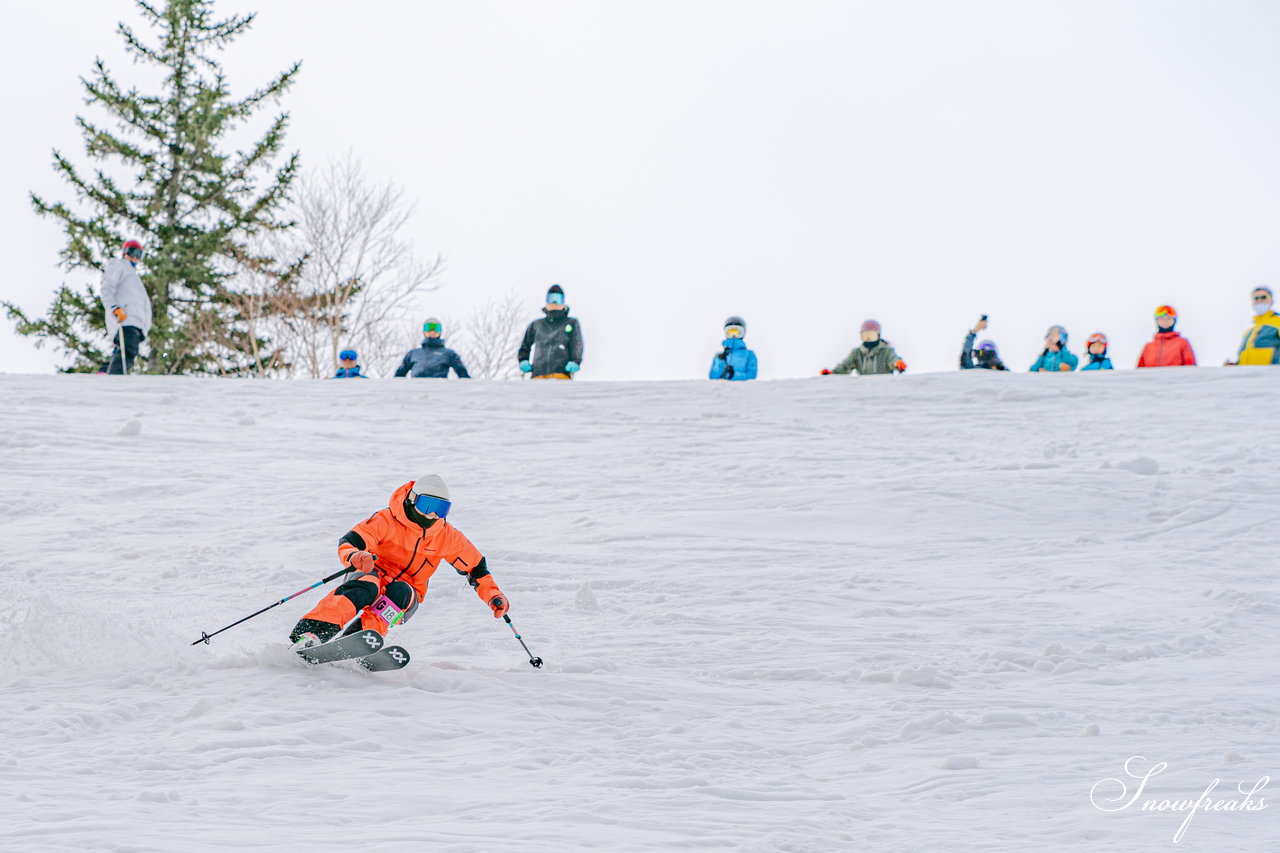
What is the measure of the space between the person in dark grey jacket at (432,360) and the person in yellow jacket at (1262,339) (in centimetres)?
867

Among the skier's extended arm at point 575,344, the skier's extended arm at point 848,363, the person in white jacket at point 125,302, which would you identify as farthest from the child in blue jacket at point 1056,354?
the person in white jacket at point 125,302

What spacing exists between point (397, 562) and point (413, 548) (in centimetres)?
10

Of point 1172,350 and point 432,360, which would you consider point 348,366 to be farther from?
point 1172,350

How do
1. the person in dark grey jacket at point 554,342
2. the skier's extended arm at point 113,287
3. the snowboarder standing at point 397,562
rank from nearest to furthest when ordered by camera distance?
the snowboarder standing at point 397,562 → the skier's extended arm at point 113,287 → the person in dark grey jacket at point 554,342

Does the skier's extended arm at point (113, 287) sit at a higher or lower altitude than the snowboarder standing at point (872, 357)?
higher

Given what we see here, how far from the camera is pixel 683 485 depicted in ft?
32.9

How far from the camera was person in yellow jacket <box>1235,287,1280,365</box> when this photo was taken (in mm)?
14133

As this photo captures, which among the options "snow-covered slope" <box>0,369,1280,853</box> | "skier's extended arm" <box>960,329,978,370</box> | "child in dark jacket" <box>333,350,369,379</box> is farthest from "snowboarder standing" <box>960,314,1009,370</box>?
"child in dark jacket" <box>333,350,369,379</box>

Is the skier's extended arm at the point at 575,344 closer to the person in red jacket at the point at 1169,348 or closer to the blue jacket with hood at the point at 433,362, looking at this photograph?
the blue jacket with hood at the point at 433,362

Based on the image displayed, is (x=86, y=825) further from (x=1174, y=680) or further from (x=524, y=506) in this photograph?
(x=524, y=506)

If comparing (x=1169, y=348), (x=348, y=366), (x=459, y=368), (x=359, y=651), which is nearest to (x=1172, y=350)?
(x=1169, y=348)

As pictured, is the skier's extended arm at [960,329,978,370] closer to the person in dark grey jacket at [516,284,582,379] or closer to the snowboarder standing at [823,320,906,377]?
the snowboarder standing at [823,320,906,377]

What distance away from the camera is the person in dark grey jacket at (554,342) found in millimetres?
14562

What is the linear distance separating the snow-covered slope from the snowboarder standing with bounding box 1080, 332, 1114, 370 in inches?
76.2
